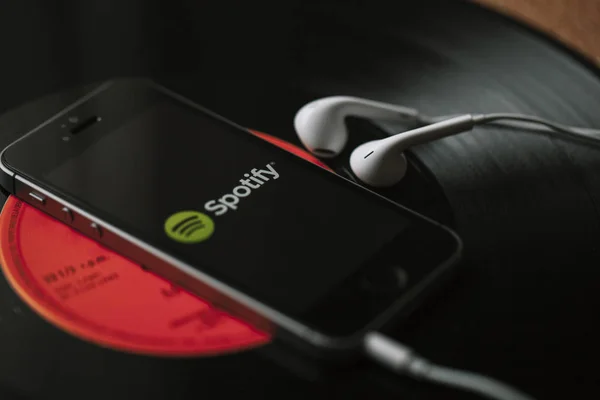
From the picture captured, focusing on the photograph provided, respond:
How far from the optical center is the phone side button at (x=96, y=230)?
49 cm

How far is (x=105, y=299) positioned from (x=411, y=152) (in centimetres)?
22

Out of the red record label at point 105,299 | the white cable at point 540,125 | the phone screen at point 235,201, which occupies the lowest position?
the red record label at point 105,299

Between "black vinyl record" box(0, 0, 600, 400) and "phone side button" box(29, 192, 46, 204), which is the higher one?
"black vinyl record" box(0, 0, 600, 400)

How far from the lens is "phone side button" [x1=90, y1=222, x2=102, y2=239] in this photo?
49 centimetres

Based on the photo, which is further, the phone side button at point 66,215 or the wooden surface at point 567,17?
the wooden surface at point 567,17

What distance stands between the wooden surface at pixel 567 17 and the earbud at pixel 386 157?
0.77 ft

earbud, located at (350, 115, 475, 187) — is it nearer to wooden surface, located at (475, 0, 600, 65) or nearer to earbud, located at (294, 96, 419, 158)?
earbud, located at (294, 96, 419, 158)

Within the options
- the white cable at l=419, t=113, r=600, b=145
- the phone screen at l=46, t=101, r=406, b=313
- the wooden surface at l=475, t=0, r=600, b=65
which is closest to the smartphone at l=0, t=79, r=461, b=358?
the phone screen at l=46, t=101, r=406, b=313

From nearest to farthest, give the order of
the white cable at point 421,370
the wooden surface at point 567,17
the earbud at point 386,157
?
the white cable at point 421,370, the earbud at point 386,157, the wooden surface at point 567,17

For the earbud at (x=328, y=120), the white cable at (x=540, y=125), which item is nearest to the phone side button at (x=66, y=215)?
the earbud at (x=328, y=120)

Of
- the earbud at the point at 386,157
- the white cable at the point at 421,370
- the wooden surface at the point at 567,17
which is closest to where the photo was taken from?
the white cable at the point at 421,370

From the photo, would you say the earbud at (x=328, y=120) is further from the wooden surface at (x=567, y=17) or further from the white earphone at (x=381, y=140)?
the wooden surface at (x=567, y=17)

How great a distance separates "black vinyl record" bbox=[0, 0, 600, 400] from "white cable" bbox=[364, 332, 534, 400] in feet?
0.03

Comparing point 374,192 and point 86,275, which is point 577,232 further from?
point 86,275
